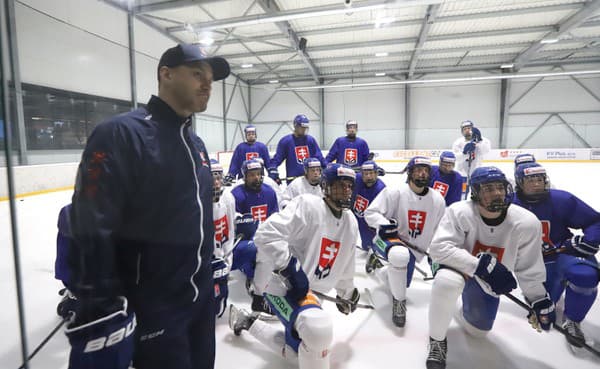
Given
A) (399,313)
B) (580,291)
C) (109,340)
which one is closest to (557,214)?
(580,291)

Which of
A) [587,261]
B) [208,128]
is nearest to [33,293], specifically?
[587,261]

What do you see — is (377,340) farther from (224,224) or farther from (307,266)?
(224,224)

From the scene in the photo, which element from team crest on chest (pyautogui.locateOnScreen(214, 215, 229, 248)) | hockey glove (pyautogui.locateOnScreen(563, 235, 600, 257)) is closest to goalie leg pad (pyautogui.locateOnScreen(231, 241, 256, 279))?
team crest on chest (pyautogui.locateOnScreen(214, 215, 229, 248))

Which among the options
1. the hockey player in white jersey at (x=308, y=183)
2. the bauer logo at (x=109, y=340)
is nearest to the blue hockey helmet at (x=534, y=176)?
the hockey player in white jersey at (x=308, y=183)

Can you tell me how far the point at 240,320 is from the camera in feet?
7.16

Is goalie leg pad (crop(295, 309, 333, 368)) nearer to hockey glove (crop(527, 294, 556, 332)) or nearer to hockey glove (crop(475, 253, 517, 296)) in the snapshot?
hockey glove (crop(475, 253, 517, 296))

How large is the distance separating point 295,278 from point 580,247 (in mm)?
2032

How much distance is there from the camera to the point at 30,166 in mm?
5117

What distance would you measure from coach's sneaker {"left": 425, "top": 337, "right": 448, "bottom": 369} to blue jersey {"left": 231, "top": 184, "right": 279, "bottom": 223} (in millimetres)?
2040

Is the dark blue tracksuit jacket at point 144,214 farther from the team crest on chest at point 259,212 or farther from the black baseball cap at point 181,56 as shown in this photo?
the team crest on chest at point 259,212

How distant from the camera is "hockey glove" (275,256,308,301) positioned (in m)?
1.68

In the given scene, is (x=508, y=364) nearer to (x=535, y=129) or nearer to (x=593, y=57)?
(x=535, y=129)

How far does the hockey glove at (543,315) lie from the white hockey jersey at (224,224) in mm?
2104

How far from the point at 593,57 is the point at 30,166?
65.0 ft
